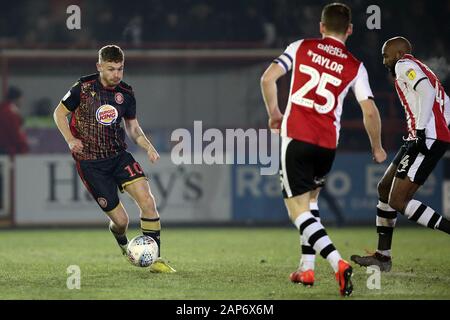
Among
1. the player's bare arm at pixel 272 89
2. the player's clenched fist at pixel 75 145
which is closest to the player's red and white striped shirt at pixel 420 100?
the player's bare arm at pixel 272 89

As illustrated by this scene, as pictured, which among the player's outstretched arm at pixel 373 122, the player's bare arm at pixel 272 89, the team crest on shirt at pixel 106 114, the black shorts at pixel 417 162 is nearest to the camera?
the player's bare arm at pixel 272 89

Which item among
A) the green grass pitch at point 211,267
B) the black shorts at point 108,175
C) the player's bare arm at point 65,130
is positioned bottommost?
the green grass pitch at point 211,267

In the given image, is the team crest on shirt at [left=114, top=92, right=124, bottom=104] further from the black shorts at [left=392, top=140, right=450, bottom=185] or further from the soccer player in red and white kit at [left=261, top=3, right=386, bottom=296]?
the black shorts at [left=392, top=140, right=450, bottom=185]

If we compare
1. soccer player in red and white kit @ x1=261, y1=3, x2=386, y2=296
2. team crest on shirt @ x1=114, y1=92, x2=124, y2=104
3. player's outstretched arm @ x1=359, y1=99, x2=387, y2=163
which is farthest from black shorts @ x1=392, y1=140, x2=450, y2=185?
team crest on shirt @ x1=114, y1=92, x2=124, y2=104

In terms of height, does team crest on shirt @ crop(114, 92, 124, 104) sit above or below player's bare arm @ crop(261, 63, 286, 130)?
below

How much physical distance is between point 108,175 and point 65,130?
26.1 inches

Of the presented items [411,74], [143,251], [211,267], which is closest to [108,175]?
[143,251]

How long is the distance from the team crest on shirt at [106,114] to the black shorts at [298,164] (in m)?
2.35

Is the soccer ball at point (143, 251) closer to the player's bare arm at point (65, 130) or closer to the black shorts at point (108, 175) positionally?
the black shorts at point (108, 175)

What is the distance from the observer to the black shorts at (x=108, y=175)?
930 cm

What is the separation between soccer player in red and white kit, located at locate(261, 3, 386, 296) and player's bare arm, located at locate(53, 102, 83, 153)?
221cm

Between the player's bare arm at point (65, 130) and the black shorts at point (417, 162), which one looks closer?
the player's bare arm at point (65, 130)

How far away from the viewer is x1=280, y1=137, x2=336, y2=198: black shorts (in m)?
7.48
